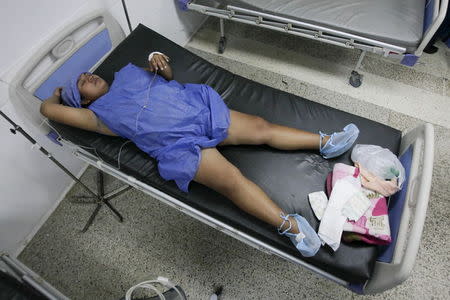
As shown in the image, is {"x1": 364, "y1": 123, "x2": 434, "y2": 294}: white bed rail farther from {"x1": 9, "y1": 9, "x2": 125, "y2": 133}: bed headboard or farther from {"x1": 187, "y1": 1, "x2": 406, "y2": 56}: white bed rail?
{"x1": 9, "y1": 9, "x2": 125, "y2": 133}: bed headboard

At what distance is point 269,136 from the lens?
1423 millimetres

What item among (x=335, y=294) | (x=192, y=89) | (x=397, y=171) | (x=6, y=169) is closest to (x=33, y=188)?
(x=6, y=169)

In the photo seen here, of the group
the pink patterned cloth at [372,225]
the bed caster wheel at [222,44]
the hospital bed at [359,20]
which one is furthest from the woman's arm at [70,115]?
the bed caster wheel at [222,44]

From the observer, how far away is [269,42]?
8.51 ft

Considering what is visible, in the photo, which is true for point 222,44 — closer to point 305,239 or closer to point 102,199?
point 102,199

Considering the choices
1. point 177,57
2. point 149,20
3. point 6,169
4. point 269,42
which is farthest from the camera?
point 269,42

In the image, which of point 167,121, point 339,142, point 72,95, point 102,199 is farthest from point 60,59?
point 339,142

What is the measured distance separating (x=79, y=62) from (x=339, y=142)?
1472mm

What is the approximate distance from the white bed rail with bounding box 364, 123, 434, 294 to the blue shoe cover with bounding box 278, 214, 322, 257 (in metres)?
0.26

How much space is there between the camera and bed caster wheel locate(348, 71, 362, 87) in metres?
2.24

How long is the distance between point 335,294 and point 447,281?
610mm

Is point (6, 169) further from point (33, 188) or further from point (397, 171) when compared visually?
point (397, 171)

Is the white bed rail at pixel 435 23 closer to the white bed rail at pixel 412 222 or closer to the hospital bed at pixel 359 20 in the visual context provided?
the hospital bed at pixel 359 20

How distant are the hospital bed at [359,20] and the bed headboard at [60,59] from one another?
0.94 meters
